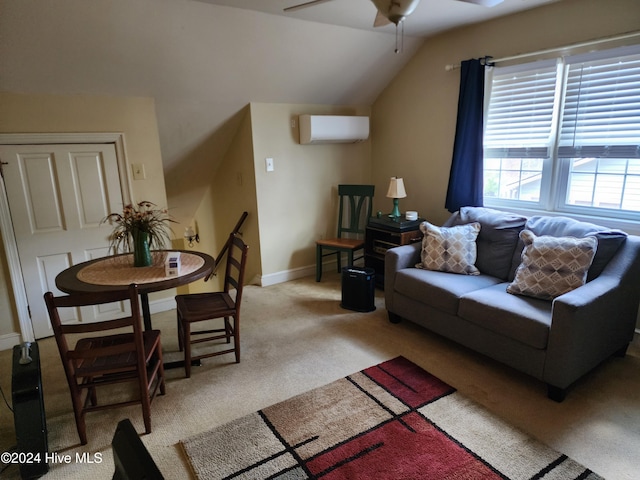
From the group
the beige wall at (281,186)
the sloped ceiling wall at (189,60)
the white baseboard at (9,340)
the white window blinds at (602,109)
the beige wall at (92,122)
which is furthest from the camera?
the beige wall at (281,186)

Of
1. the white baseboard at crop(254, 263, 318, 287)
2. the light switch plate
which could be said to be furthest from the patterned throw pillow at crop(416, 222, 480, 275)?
the light switch plate

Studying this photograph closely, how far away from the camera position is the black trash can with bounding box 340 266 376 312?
338 cm

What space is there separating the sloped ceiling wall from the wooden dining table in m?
1.37

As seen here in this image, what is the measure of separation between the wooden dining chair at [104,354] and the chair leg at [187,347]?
0.20 metres

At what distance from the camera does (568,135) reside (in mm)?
2990

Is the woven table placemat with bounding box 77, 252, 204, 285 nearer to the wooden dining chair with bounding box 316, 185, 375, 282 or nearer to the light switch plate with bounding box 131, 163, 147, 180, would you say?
the light switch plate with bounding box 131, 163, 147, 180

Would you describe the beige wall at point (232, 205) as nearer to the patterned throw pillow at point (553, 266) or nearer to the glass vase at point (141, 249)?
the glass vase at point (141, 249)

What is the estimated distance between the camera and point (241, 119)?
3.86m

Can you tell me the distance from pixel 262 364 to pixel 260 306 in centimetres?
99

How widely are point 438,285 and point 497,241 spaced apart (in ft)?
2.22

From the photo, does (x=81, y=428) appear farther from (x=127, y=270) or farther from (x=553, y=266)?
(x=553, y=266)

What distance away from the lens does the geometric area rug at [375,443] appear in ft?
Answer: 5.73

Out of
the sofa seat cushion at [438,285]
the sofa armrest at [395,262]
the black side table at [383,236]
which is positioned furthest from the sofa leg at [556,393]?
the black side table at [383,236]

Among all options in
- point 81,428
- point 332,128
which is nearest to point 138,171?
point 332,128
